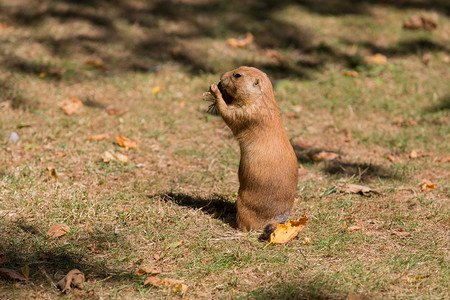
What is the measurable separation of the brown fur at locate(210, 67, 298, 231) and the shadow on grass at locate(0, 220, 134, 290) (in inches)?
39.5

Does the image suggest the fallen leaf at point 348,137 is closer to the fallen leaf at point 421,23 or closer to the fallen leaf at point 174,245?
the fallen leaf at point 174,245

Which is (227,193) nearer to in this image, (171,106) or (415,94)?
(171,106)

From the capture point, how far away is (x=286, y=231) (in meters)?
3.57

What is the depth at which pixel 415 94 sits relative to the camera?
6.91 m

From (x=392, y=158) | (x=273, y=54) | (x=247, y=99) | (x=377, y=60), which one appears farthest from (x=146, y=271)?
(x=377, y=60)

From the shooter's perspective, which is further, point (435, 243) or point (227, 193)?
point (227, 193)

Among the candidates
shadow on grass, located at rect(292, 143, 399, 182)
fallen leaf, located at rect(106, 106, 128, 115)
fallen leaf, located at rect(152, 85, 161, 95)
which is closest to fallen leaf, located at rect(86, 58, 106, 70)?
fallen leaf, located at rect(152, 85, 161, 95)

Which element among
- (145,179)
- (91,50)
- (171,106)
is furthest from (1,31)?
(145,179)

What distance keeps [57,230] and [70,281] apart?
0.72m

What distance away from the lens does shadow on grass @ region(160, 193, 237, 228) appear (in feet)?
13.4

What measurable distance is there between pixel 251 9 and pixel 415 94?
3660 millimetres

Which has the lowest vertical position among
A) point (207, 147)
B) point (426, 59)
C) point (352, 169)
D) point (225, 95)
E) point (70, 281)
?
point (207, 147)

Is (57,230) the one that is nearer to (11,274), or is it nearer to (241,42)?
(11,274)

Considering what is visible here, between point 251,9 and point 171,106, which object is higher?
point 251,9
